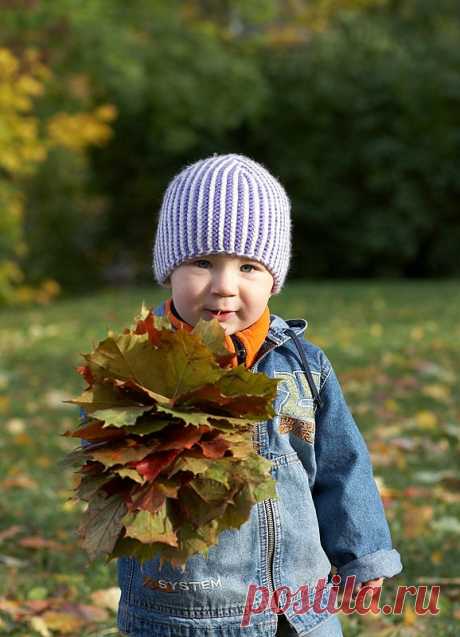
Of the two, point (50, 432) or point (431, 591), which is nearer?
point (431, 591)

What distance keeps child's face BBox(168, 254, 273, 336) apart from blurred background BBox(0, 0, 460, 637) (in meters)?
5.13

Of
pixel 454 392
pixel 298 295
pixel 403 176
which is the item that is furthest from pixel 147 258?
pixel 454 392

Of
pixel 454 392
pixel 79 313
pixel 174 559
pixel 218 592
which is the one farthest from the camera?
pixel 79 313

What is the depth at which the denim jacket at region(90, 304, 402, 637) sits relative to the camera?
2.30m

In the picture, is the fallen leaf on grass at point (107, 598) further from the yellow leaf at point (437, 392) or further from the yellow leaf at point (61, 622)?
the yellow leaf at point (437, 392)

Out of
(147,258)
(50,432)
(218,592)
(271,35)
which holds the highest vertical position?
(271,35)

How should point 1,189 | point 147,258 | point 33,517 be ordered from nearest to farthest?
1. point 33,517
2. point 1,189
3. point 147,258

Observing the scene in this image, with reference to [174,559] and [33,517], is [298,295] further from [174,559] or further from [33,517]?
[174,559]

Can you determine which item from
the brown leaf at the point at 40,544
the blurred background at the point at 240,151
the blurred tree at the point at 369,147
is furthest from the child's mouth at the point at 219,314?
the blurred tree at the point at 369,147

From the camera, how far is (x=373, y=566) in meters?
2.46

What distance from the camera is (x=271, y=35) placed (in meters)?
26.1

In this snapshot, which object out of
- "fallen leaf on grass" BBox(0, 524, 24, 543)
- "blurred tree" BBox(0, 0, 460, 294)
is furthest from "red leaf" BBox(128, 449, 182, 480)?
"blurred tree" BBox(0, 0, 460, 294)

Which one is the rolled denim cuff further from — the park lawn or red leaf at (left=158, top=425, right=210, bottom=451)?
the park lawn

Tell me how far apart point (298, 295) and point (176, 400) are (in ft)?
42.8
